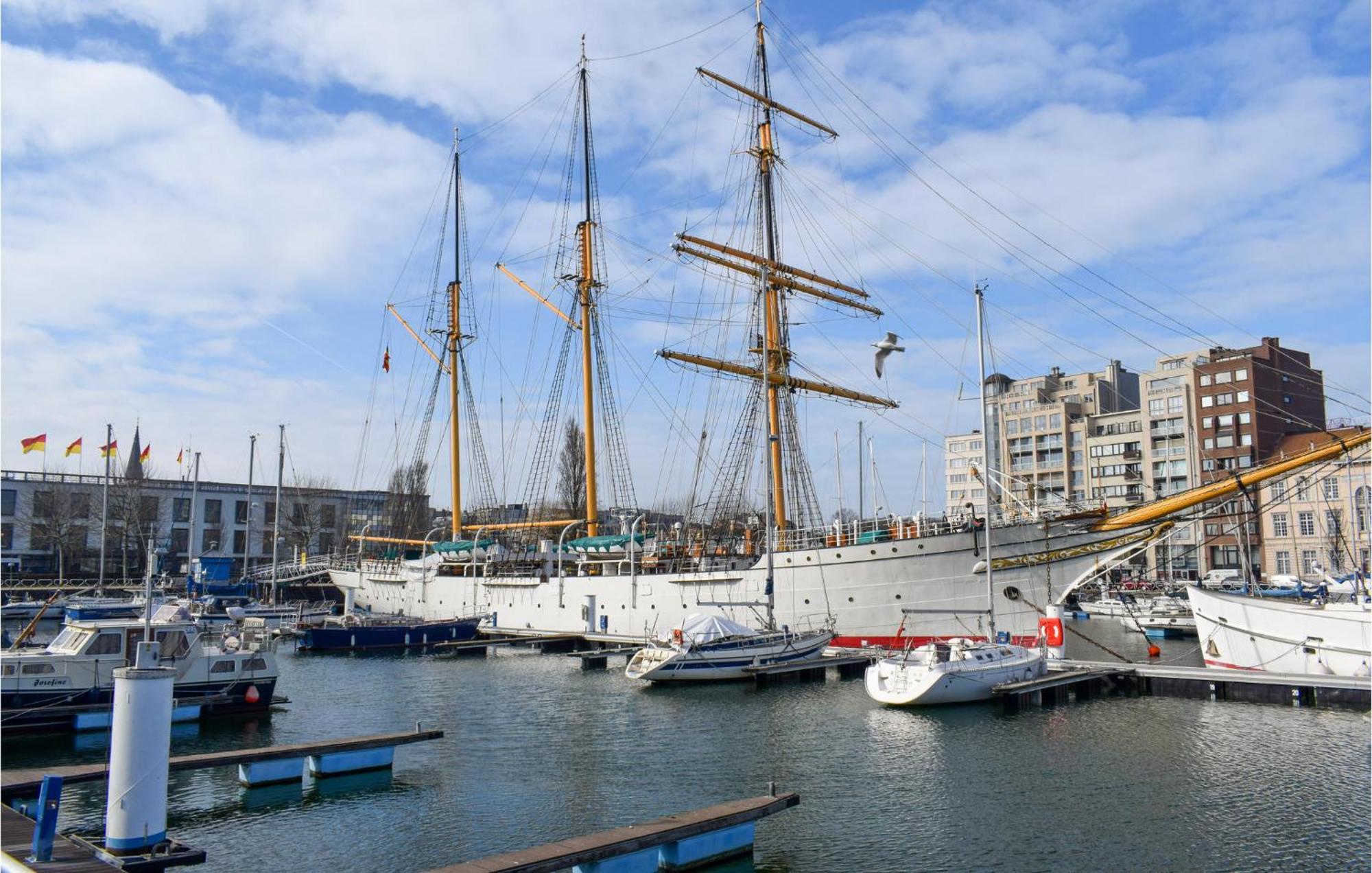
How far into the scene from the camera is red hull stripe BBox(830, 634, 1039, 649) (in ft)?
110

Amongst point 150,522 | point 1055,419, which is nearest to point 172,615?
point 150,522

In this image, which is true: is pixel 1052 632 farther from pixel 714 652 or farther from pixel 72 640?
pixel 72 640

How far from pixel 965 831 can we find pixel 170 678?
11.6 metres

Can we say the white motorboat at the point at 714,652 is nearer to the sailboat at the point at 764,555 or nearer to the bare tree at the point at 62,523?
the sailboat at the point at 764,555

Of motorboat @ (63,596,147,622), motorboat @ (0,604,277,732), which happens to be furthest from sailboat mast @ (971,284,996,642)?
motorboat @ (63,596,147,622)

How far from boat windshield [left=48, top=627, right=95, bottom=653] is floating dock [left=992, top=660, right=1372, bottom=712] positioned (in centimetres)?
2356

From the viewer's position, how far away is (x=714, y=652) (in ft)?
105

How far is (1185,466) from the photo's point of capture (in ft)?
295

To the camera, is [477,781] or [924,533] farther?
[924,533]

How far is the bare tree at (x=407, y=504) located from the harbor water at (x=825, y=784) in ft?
158

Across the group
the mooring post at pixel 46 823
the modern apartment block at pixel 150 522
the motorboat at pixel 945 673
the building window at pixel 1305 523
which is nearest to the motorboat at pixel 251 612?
the modern apartment block at pixel 150 522

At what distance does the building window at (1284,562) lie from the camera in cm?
7733

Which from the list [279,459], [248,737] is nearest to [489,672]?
[248,737]

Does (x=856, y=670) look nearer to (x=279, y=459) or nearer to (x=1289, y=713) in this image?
(x=1289, y=713)
